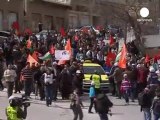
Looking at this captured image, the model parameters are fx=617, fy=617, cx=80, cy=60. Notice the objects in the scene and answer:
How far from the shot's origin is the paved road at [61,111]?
74.9 feet

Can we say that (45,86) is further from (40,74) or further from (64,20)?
(64,20)

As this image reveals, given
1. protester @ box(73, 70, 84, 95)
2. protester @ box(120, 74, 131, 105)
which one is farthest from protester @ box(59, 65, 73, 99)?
protester @ box(120, 74, 131, 105)

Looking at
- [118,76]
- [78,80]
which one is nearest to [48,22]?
[118,76]

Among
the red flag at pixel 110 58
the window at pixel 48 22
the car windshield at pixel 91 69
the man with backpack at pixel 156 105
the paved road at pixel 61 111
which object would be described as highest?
the window at pixel 48 22

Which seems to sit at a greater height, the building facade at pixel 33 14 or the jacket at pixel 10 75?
the building facade at pixel 33 14

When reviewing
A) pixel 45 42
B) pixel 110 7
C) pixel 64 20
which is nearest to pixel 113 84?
pixel 45 42

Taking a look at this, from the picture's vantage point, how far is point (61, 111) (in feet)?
79.6

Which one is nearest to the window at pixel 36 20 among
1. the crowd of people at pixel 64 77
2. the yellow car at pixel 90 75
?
the crowd of people at pixel 64 77

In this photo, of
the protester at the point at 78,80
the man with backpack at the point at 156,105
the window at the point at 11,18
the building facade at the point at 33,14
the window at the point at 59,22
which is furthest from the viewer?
the window at the point at 59,22

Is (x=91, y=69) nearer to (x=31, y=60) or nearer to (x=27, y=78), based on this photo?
(x=31, y=60)

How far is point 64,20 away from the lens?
67.6m

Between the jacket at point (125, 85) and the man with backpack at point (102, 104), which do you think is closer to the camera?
the man with backpack at point (102, 104)

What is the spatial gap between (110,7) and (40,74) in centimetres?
2066

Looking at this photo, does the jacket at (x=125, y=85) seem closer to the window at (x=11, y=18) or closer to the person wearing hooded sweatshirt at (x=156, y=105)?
the person wearing hooded sweatshirt at (x=156, y=105)
